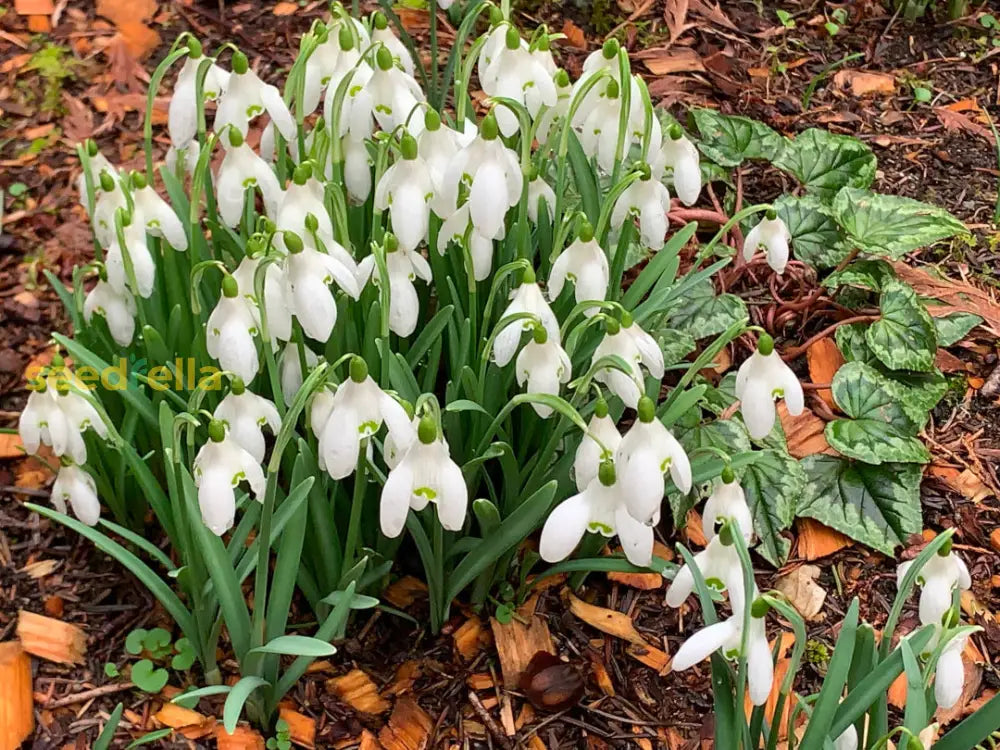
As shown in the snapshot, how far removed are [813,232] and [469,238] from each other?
123cm

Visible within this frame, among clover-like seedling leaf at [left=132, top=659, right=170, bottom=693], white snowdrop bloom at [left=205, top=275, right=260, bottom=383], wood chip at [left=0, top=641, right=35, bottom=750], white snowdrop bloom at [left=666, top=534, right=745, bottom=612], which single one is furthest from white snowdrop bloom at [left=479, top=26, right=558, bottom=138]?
wood chip at [left=0, top=641, right=35, bottom=750]

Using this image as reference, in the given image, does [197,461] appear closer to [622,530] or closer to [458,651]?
[622,530]

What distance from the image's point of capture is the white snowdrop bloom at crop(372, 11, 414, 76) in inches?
75.2

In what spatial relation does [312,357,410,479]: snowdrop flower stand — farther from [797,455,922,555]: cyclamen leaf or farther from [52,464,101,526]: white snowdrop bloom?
[797,455,922,555]: cyclamen leaf

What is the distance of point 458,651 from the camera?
204 centimetres

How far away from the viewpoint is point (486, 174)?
1.62 metres

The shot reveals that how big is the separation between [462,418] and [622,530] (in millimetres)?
532

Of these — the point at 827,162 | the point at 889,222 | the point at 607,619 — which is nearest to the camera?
the point at 607,619

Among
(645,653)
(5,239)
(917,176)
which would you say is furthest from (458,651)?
(917,176)

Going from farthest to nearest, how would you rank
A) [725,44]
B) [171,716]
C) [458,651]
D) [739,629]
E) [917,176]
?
1. [725,44]
2. [917,176]
3. [458,651]
4. [171,716]
5. [739,629]

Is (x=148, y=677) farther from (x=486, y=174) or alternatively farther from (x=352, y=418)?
(x=486, y=174)

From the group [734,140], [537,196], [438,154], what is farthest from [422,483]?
[734,140]

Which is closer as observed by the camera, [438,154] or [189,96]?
[438,154]

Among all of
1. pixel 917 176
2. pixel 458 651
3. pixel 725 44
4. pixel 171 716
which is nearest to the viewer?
pixel 171 716
